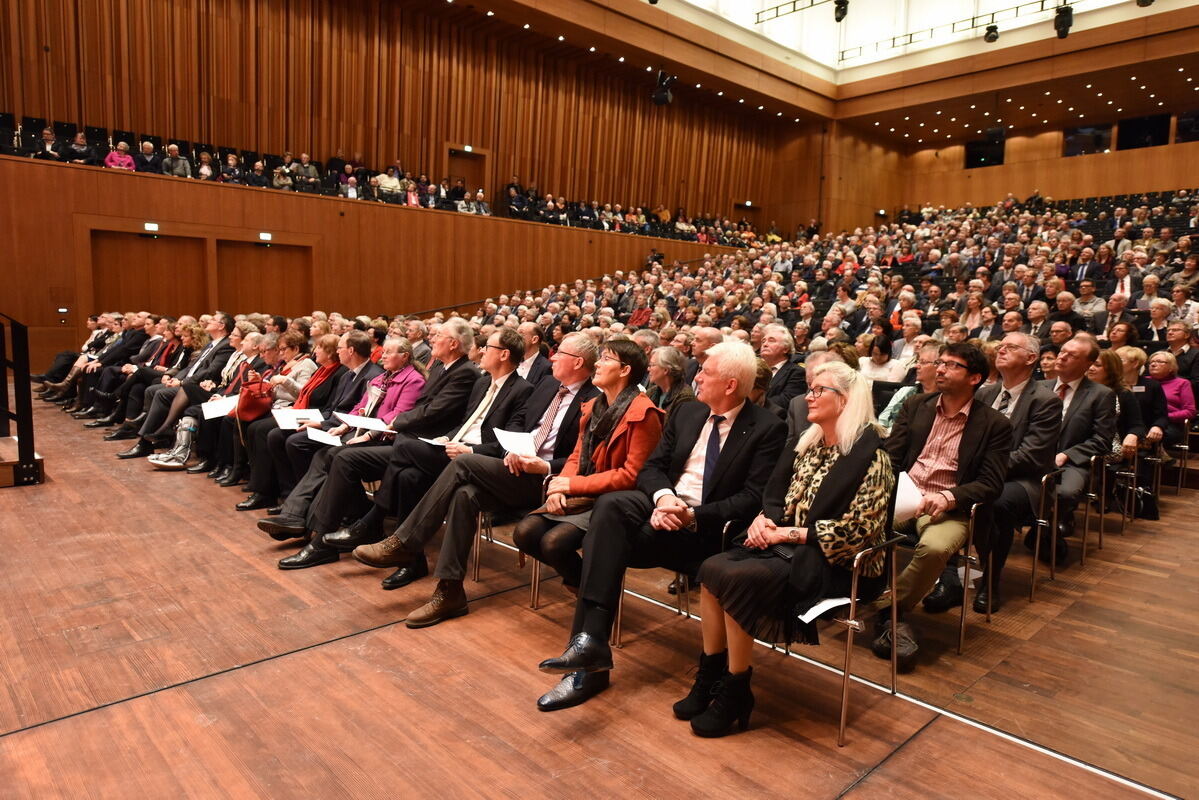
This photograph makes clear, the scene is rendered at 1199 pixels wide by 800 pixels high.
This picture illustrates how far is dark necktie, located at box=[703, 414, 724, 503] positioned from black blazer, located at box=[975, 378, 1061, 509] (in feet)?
3.99

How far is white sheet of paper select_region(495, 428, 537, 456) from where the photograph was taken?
2.81m

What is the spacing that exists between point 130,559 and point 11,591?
0.44m

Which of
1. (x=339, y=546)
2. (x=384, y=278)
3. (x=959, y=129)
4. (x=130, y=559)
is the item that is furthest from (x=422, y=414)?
(x=959, y=129)

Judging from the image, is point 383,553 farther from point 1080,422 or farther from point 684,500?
point 1080,422

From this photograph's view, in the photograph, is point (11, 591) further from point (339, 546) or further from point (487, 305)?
point (487, 305)

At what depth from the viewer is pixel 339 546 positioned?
3.18 metres

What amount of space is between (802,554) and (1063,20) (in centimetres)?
1614

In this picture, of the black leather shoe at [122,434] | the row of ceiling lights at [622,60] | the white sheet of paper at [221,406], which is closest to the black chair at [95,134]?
the row of ceiling lights at [622,60]

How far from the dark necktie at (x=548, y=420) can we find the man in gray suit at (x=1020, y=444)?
165 cm

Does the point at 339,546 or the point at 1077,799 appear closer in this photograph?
the point at 1077,799

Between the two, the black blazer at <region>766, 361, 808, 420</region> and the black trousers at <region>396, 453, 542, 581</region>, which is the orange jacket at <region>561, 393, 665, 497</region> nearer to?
the black trousers at <region>396, 453, 542, 581</region>

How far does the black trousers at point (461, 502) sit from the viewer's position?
2.65m

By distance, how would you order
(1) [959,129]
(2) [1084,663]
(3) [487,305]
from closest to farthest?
(2) [1084,663] < (3) [487,305] < (1) [959,129]

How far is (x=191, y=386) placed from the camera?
5.25m
